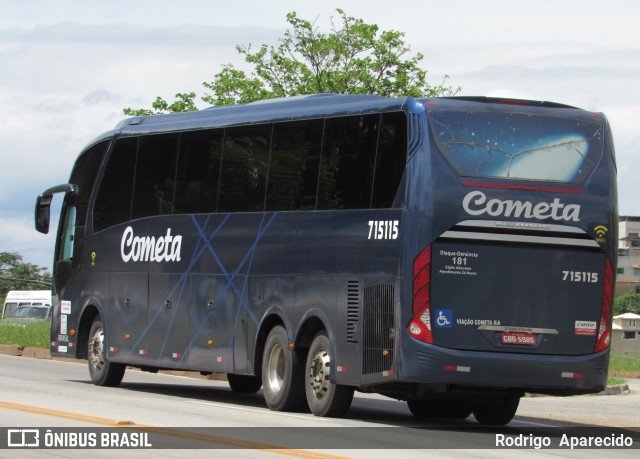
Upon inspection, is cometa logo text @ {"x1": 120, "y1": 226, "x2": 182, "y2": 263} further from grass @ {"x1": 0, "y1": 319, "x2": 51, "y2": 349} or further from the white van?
the white van

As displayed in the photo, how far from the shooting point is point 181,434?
14164 millimetres

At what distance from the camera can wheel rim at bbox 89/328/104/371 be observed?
23438 mm

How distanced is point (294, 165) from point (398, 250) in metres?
2.92

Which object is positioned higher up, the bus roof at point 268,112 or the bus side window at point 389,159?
the bus roof at point 268,112

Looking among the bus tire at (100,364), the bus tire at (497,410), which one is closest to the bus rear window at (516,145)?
the bus tire at (497,410)

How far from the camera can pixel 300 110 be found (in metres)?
18.9

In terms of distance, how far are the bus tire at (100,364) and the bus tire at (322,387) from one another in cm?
586

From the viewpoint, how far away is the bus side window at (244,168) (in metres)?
19.5

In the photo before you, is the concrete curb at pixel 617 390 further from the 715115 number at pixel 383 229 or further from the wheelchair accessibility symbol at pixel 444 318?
the wheelchair accessibility symbol at pixel 444 318

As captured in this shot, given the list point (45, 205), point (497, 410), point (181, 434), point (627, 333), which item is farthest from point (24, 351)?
point (627, 333)

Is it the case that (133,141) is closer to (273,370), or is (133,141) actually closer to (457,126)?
(273,370)

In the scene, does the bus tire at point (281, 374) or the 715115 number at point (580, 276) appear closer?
the 715115 number at point (580, 276)

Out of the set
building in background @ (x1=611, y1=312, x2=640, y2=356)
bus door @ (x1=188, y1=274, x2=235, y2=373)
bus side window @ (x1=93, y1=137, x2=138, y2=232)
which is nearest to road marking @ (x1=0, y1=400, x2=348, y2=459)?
bus door @ (x1=188, y1=274, x2=235, y2=373)

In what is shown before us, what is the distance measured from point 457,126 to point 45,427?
19.0 feet
